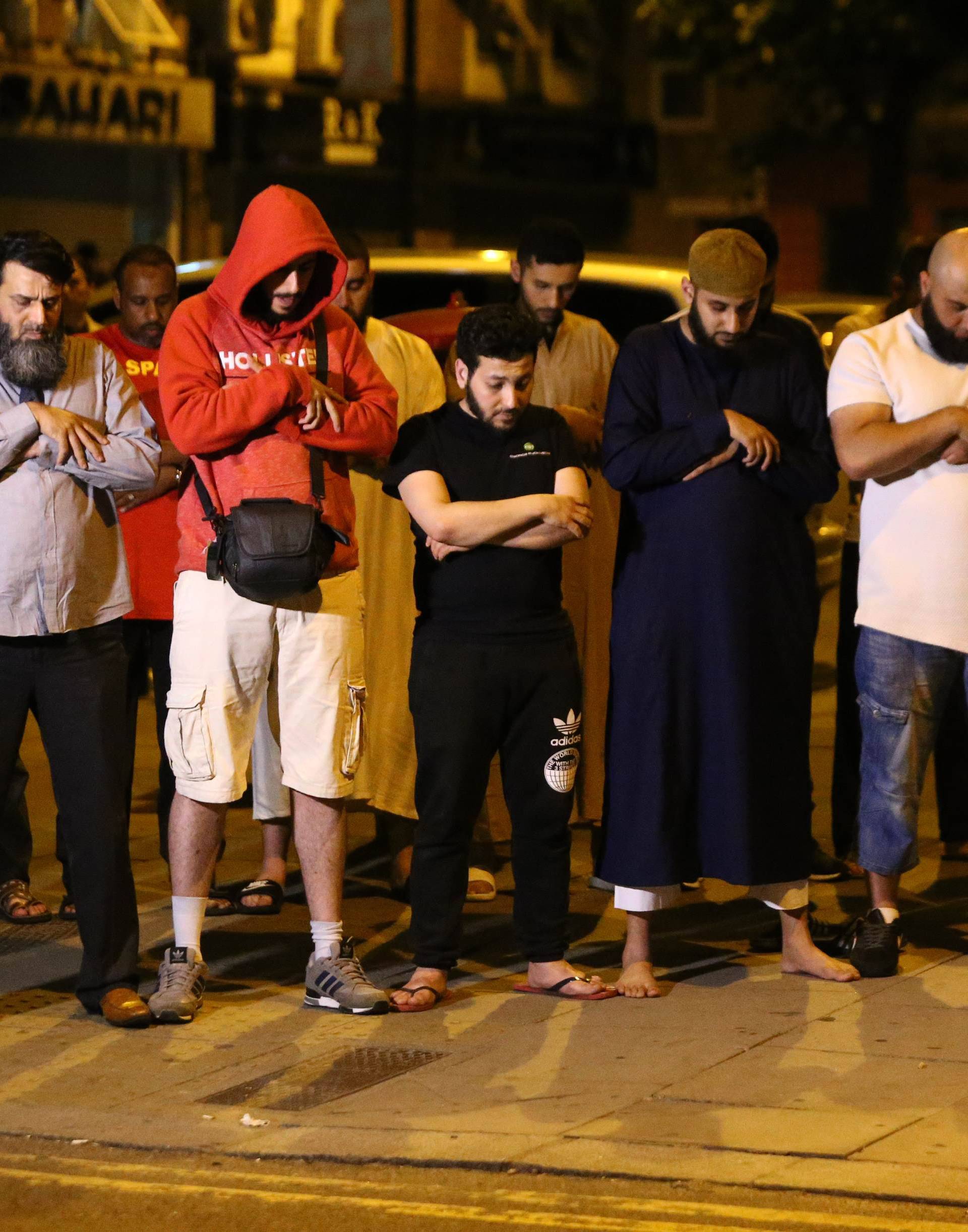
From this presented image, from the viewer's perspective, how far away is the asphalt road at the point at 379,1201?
4531 mm

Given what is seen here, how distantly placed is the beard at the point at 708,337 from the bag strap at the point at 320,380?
106 cm

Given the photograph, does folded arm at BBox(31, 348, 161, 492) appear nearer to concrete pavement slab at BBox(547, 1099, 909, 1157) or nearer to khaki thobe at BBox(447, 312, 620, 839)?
khaki thobe at BBox(447, 312, 620, 839)

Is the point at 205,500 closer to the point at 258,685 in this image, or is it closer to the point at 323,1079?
the point at 258,685

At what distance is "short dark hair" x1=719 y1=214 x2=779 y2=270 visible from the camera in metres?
6.94

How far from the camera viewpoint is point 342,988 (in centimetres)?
600

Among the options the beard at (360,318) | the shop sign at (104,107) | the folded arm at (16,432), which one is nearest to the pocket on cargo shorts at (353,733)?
the folded arm at (16,432)

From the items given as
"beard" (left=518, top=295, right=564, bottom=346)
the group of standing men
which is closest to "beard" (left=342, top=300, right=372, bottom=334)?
"beard" (left=518, top=295, right=564, bottom=346)

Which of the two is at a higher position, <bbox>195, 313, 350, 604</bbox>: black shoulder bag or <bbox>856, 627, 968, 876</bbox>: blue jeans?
<bbox>195, 313, 350, 604</bbox>: black shoulder bag

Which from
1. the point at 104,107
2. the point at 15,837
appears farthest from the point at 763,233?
the point at 104,107

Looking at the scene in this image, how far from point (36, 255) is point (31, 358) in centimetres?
28

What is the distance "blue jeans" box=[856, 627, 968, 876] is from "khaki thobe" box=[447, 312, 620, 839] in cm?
116

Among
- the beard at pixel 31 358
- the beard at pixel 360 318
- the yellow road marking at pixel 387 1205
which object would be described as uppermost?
the beard at pixel 360 318

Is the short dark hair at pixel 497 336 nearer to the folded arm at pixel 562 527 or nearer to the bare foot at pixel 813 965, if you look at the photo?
the folded arm at pixel 562 527

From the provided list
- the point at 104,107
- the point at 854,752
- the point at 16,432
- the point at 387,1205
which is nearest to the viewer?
the point at 387,1205
